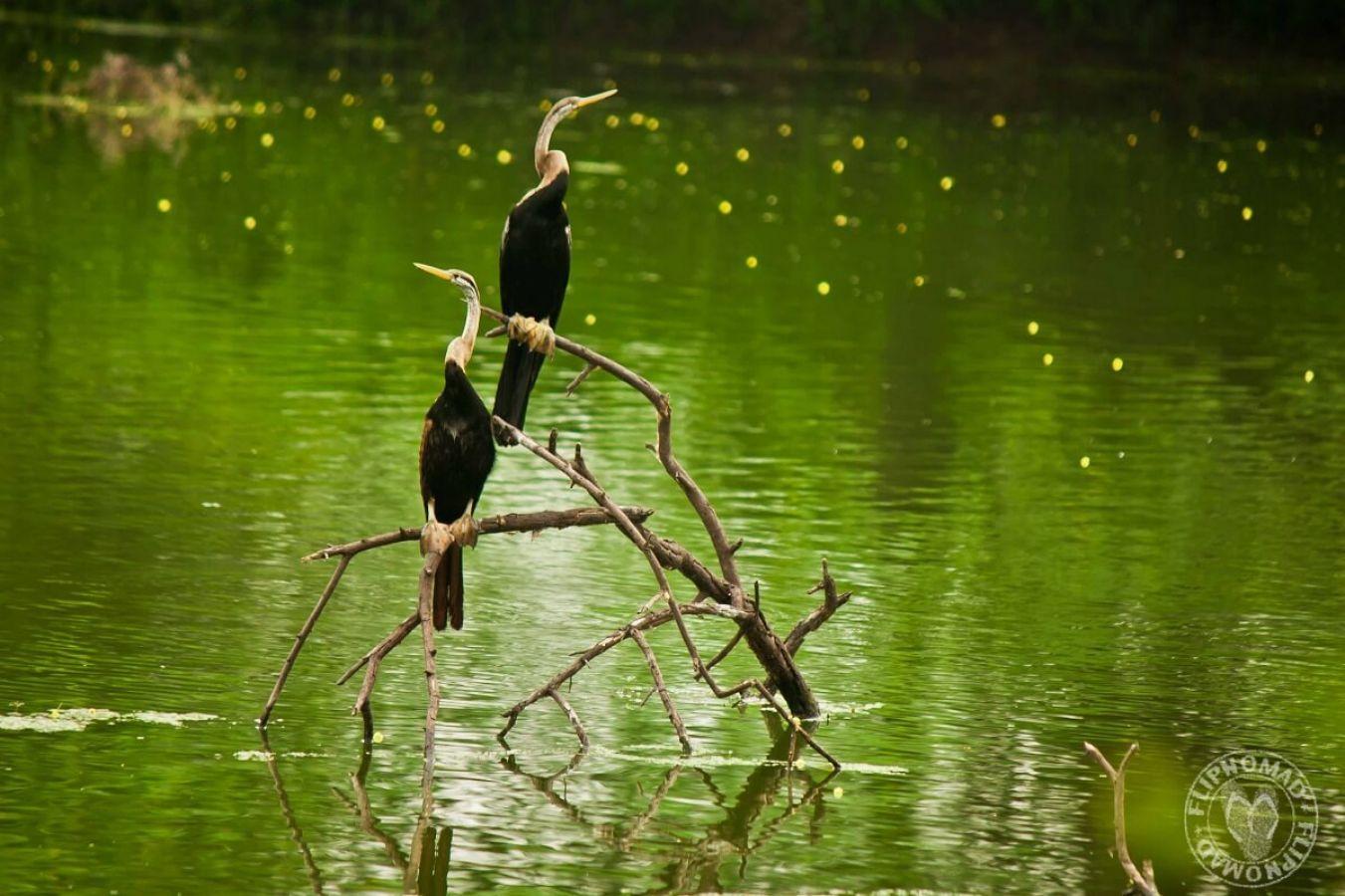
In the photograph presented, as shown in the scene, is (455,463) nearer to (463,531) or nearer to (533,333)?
(463,531)

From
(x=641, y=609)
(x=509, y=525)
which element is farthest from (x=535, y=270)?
(x=641, y=609)

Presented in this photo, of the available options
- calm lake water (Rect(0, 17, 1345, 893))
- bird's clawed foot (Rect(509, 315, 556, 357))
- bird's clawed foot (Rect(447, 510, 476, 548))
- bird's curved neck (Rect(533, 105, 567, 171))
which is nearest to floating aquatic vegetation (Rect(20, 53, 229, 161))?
calm lake water (Rect(0, 17, 1345, 893))

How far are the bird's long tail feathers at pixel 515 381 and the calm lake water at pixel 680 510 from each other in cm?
90

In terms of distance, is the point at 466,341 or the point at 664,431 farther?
the point at 664,431

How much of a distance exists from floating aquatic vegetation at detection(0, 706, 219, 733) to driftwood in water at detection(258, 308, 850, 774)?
259 mm

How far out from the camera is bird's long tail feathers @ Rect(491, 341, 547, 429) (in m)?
6.94

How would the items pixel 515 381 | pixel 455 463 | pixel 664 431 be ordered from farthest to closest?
pixel 515 381 → pixel 664 431 → pixel 455 463

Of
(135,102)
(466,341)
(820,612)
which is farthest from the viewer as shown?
(135,102)

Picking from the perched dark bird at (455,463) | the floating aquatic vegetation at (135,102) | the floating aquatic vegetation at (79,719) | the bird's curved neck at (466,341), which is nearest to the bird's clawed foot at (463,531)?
the perched dark bird at (455,463)

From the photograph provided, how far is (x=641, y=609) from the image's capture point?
657cm

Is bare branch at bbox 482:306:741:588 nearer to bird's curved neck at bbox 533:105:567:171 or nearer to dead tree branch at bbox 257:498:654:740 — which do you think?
dead tree branch at bbox 257:498:654:740

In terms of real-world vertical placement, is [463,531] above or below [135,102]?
below

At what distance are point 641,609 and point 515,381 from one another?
2.67ft

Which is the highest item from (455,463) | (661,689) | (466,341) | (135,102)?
(135,102)
